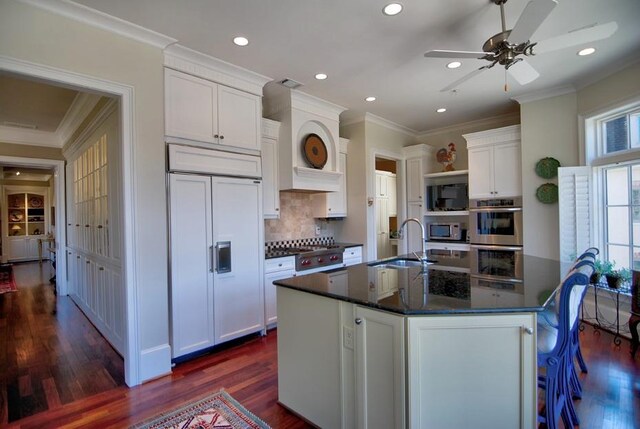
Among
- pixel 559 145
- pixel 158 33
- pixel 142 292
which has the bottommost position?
pixel 142 292

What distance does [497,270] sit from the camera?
2.38 meters

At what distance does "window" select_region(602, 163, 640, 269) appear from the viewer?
3.36 meters

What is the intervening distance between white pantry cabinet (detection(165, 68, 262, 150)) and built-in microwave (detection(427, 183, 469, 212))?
3.20m

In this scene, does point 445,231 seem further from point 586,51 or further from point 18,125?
point 18,125

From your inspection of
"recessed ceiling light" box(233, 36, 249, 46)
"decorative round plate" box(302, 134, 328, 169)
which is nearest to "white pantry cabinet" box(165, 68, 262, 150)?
"recessed ceiling light" box(233, 36, 249, 46)

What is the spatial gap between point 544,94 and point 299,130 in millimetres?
3086

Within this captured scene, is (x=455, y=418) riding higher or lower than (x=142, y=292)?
lower

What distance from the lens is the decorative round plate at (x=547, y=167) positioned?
399cm

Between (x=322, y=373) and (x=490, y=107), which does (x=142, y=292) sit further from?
(x=490, y=107)

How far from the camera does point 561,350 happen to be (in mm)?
1724

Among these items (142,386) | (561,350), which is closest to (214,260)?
(142,386)

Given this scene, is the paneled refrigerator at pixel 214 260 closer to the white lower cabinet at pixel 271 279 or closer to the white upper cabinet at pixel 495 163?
the white lower cabinet at pixel 271 279

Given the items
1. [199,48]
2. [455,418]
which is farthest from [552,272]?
[199,48]

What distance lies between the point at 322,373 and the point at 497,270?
1473mm
